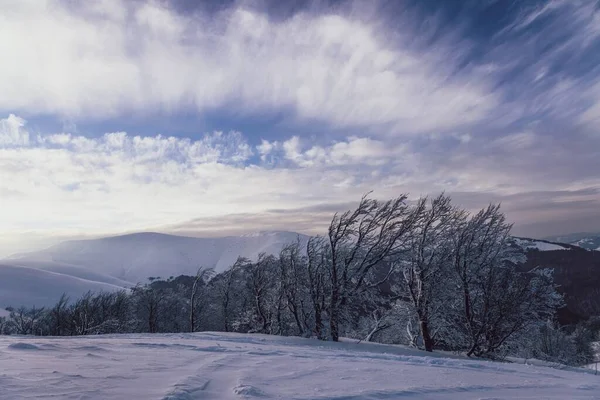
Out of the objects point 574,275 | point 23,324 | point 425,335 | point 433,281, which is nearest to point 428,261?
point 433,281

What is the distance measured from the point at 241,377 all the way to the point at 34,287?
18793 centimetres

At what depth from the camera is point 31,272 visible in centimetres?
16825

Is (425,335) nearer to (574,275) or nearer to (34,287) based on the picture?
(574,275)

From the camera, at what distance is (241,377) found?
603 centimetres

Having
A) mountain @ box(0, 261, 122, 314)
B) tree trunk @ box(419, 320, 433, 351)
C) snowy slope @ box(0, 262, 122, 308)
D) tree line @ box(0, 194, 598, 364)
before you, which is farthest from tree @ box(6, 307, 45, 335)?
snowy slope @ box(0, 262, 122, 308)

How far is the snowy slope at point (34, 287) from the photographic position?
137738 millimetres

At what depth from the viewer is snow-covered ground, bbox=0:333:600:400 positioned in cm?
491

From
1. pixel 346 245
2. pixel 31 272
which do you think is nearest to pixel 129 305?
pixel 346 245

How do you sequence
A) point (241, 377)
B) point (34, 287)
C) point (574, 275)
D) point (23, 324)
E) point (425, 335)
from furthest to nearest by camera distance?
point (34, 287), point (574, 275), point (23, 324), point (425, 335), point (241, 377)

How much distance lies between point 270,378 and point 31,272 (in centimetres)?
20824

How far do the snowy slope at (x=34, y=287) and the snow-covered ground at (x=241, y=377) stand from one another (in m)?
159

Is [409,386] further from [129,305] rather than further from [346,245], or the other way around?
[129,305]

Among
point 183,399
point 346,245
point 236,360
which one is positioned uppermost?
point 346,245

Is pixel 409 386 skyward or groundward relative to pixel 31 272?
skyward
